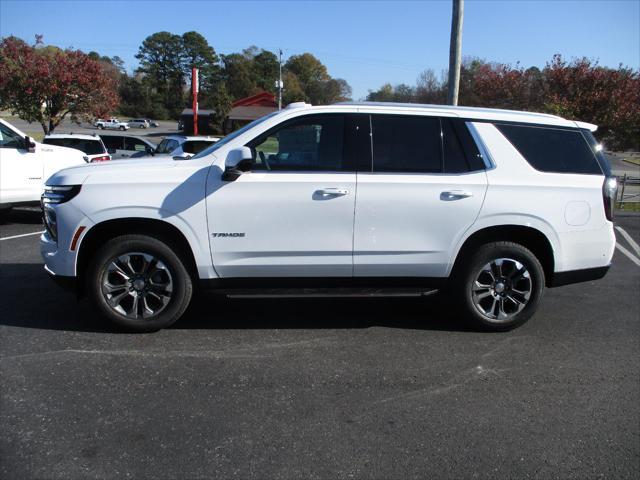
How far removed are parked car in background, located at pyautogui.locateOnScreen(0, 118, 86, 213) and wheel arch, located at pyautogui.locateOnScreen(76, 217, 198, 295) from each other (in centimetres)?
604

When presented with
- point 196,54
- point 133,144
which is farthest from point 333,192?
point 196,54

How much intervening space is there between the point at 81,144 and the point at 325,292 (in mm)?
11447

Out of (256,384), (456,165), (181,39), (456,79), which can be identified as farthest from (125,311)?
(181,39)

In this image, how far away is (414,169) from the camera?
4.79m

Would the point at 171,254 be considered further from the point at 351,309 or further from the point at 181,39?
the point at 181,39

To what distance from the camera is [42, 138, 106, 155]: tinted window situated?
1374 centimetres

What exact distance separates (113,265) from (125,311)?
406 millimetres

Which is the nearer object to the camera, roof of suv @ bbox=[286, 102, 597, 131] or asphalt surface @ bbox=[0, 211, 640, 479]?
asphalt surface @ bbox=[0, 211, 640, 479]

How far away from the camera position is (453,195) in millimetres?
4758

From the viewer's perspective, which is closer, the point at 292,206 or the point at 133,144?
the point at 292,206

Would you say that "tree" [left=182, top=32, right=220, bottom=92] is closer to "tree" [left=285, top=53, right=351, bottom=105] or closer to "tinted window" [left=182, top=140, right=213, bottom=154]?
"tree" [left=285, top=53, right=351, bottom=105]

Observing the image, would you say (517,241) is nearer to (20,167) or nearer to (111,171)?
(111,171)

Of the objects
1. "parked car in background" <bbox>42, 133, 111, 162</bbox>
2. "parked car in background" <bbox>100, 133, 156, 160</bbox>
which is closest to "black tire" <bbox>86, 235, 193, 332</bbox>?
"parked car in background" <bbox>42, 133, 111, 162</bbox>

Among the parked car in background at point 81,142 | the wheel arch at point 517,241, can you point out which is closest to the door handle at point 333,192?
the wheel arch at point 517,241
